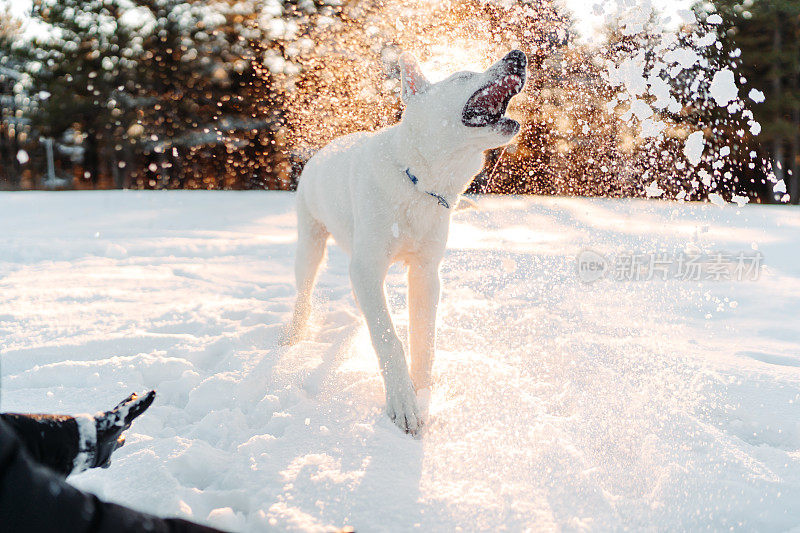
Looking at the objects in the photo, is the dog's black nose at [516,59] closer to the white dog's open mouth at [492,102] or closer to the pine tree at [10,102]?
the white dog's open mouth at [492,102]

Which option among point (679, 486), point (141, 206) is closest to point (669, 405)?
point (679, 486)

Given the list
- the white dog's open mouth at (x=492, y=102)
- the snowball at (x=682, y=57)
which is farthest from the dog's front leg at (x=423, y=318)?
the snowball at (x=682, y=57)

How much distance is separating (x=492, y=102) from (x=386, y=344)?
110 cm

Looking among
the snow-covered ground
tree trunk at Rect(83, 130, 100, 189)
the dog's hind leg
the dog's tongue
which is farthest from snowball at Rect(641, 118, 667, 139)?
tree trunk at Rect(83, 130, 100, 189)

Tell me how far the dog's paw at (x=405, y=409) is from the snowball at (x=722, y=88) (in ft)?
45.2

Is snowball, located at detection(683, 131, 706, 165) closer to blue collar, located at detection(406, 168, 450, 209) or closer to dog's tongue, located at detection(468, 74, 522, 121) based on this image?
dog's tongue, located at detection(468, 74, 522, 121)

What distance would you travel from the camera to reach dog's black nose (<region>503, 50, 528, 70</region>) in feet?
7.31

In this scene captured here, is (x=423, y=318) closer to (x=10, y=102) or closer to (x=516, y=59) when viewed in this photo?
(x=516, y=59)

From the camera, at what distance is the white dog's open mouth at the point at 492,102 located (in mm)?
2242

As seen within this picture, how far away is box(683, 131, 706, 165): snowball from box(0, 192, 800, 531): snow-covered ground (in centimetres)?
943

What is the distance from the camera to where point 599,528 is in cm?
165

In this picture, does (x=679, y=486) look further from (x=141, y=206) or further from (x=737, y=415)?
(x=141, y=206)

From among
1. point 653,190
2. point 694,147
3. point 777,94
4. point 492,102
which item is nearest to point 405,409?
point 492,102

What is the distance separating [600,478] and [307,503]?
0.97 metres
